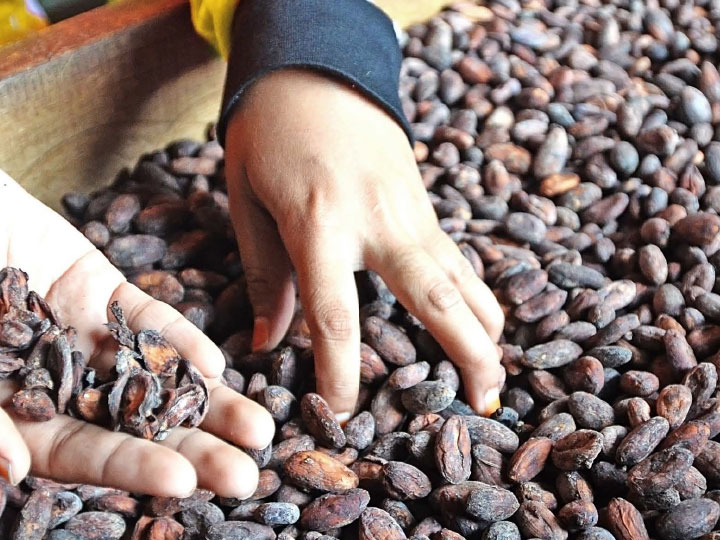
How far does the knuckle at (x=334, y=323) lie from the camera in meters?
0.84

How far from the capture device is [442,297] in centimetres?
88

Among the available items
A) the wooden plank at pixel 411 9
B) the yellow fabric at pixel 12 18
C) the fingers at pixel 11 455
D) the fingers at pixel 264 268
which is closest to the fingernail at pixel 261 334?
the fingers at pixel 264 268

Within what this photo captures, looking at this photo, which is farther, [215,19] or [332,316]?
[215,19]

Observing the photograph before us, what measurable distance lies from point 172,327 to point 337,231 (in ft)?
0.73

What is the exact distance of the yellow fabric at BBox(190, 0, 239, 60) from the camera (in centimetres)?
119

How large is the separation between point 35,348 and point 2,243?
0.47 feet

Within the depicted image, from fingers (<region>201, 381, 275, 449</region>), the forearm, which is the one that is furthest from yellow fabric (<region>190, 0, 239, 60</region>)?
fingers (<region>201, 381, 275, 449</region>)

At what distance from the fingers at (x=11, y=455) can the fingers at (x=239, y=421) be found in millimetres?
190

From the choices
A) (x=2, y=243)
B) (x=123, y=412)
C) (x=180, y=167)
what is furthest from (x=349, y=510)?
(x=180, y=167)

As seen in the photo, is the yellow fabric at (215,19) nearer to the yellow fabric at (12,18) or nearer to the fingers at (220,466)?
the yellow fabric at (12,18)

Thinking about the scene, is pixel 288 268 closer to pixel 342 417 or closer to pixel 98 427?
pixel 342 417

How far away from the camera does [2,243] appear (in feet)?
2.74

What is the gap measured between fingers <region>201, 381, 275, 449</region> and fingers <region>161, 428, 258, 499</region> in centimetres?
3

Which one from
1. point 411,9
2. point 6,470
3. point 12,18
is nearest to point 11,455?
point 6,470
